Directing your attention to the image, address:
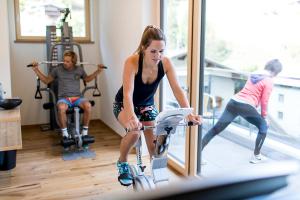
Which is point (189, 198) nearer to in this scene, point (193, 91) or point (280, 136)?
point (280, 136)

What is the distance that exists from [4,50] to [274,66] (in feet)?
9.51

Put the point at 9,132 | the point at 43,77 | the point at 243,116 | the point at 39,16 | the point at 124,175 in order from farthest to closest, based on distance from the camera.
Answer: the point at 39,16 → the point at 43,77 → the point at 9,132 → the point at 243,116 → the point at 124,175

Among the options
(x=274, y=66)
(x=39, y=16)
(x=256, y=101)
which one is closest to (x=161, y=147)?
(x=256, y=101)

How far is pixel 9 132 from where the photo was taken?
311cm

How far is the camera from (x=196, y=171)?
319cm

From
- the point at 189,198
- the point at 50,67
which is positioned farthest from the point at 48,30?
the point at 189,198

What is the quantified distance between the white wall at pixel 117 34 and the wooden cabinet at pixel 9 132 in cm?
160

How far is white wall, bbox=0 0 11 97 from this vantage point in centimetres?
364

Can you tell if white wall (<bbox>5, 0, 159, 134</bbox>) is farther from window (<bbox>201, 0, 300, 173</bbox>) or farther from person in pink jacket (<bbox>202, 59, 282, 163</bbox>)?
person in pink jacket (<bbox>202, 59, 282, 163</bbox>)

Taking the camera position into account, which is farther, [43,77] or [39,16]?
[39,16]

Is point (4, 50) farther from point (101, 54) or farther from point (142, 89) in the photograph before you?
point (142, 89)

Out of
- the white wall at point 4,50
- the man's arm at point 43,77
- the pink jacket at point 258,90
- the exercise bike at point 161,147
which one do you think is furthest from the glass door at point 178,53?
the white wall at point 4,50

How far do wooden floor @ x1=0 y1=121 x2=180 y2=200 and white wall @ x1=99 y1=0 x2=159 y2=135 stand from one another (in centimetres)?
85

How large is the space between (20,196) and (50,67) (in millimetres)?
2247
